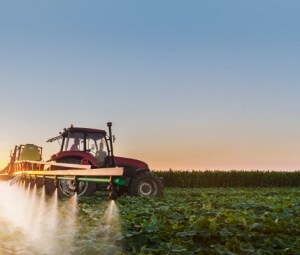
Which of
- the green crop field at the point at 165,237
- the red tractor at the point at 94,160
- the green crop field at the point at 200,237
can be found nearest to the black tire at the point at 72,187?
the red tractor at the point at 94,160

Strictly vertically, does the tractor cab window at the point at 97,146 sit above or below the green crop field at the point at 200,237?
above

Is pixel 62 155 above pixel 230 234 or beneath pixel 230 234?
above

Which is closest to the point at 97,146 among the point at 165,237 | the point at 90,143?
the point at 90,143

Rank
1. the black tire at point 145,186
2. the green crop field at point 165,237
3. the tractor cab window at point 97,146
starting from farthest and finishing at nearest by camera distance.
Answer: the tractor cab window at point 97,146
the black tire at point 145,186
the green crop field at point 165,237

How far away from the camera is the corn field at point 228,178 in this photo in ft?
146

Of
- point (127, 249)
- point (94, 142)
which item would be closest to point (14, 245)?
point (127, 249)

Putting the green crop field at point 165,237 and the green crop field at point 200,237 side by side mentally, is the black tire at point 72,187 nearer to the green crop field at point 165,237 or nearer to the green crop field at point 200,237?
the green crop field at point 165,237

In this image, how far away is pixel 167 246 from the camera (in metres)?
6.68

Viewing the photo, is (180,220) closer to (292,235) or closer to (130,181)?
(292,235)

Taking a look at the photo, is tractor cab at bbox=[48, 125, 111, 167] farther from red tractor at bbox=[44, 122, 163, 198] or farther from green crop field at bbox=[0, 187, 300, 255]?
green crop field at bbox=[0, 187, 300, 255]

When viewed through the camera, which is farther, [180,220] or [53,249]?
[180,220]

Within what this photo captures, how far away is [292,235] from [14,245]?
4086mm

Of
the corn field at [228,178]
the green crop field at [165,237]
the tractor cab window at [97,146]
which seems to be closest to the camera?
the green crop field at [165,237]

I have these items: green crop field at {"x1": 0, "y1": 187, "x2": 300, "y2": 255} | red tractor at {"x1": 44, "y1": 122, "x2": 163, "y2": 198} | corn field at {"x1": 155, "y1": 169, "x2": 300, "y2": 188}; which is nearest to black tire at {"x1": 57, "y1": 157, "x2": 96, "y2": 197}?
red tractor at {"x1": 44, "y1": 122, "x2": 163, "y2": 198}
